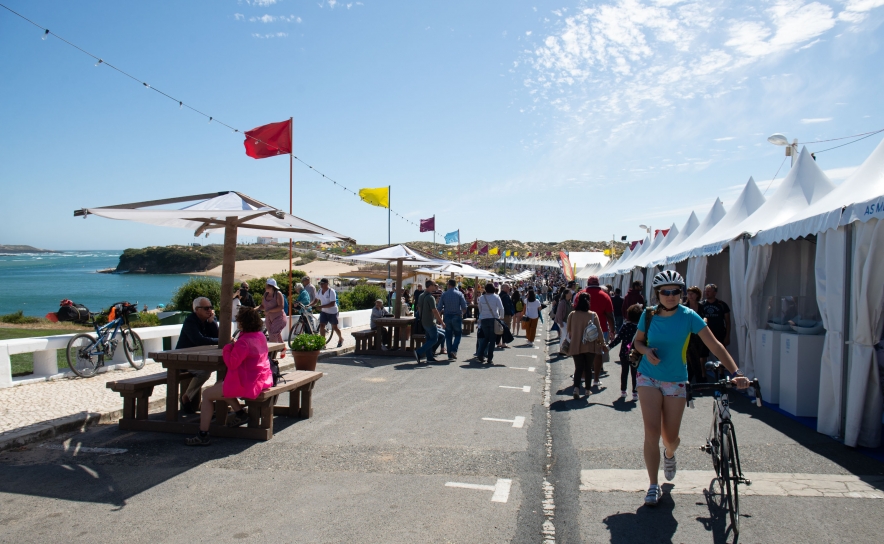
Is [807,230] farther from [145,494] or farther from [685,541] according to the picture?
[145,494]

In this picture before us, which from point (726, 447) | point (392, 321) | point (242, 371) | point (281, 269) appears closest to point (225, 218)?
point (242, 371)

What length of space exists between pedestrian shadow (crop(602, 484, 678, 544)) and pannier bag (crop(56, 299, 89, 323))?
10.5m

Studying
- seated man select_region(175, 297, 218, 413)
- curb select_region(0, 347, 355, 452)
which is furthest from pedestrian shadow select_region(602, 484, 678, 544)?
curb select_region(0, 347, 355, 452)

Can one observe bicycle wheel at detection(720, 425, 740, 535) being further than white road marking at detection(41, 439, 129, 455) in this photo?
No

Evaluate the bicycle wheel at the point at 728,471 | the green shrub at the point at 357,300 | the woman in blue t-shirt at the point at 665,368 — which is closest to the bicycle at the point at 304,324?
the woman in blue t-shirt at the point at 665,368

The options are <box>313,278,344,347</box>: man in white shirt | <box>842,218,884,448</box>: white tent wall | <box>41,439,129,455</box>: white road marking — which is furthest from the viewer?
<box>313,278,344,347</box>: man in white shirt

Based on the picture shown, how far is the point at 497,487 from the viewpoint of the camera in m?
4.77

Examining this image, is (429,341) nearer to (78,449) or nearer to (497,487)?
(78,449)

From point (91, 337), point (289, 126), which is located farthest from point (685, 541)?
point (289, 126)

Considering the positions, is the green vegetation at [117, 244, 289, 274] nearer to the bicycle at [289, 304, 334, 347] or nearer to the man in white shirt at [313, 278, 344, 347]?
the man in white shirt at [313, 278, 344, 347]

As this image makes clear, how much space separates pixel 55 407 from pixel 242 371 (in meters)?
2.82

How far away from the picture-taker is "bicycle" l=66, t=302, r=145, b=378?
353 inches

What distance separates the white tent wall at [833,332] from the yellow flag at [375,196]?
52.0 ft

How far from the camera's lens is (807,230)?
23.3 ft
